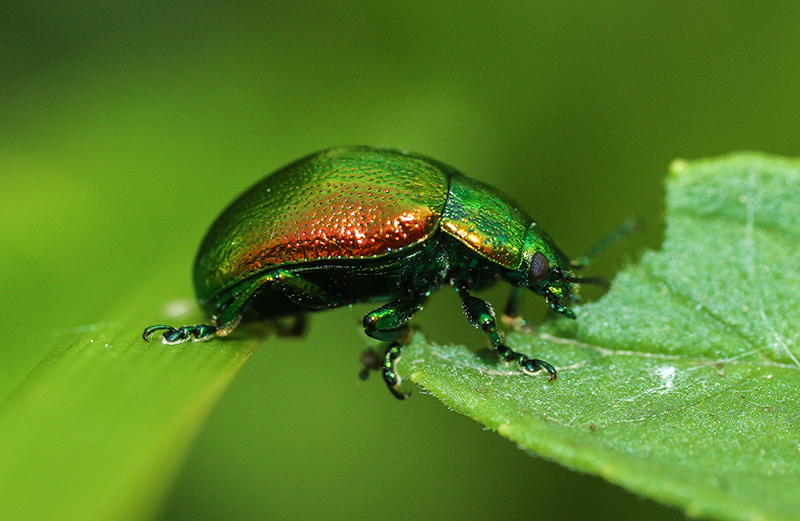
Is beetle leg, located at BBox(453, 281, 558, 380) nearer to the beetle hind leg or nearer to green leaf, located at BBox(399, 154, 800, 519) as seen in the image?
green leaf, located at BBox(399, 154, 800, 519)

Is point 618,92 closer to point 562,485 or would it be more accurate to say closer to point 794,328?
point 794,328

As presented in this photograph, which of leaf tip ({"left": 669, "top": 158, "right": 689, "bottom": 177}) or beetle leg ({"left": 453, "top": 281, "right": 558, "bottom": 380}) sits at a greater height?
leaf tip ({"left": 669, "top": 158, "right": 689, "bottom": 177})

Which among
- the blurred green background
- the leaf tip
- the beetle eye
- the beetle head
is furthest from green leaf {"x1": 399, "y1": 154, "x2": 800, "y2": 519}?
the blurred green background

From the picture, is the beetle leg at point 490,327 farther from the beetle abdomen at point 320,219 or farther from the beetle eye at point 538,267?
the beetle abdomen at point 320,219

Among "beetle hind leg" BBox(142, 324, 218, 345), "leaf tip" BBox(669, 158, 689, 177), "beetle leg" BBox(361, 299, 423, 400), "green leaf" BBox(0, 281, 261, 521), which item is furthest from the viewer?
"leaf tip" BBox(669, 158, 689, 177)

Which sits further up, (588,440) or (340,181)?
(340,181)

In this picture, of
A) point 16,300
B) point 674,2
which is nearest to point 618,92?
point 674,2

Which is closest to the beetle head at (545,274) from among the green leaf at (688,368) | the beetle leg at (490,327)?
the green leaf at (688,368)
